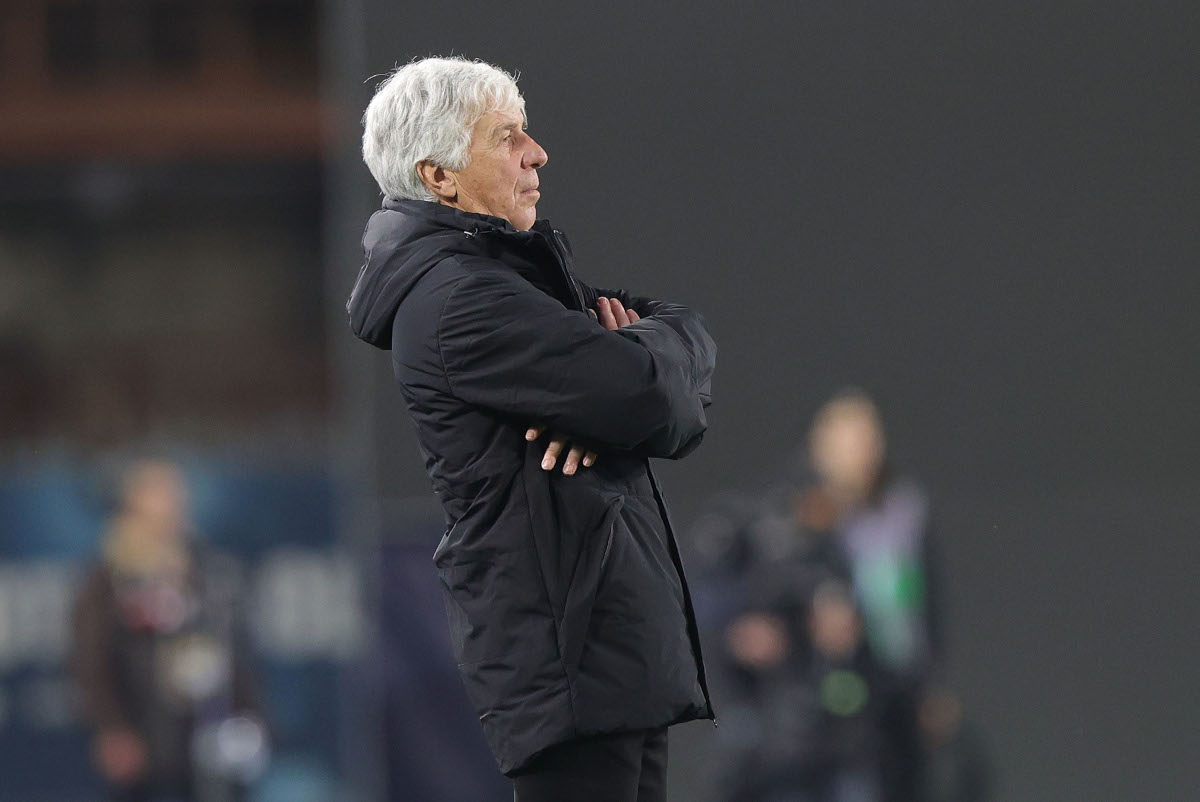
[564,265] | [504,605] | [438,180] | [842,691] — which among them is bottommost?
[842,691]

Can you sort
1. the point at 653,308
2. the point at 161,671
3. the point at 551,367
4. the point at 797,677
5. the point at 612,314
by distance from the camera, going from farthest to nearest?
1. the point at 161,671
2. the point at 797,677
3. the point at 653,308
4. the point at 612,314
5. the point at 551,367

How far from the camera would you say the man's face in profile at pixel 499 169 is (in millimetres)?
2383

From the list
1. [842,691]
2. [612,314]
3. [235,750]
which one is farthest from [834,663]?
[612,314]

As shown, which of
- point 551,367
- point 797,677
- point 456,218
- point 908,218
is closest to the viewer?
point 551,367

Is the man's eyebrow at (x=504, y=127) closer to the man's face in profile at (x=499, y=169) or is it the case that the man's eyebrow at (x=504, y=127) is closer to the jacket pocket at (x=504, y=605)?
the man's face in profile at (x=499, y=169)

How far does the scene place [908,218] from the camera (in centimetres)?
569

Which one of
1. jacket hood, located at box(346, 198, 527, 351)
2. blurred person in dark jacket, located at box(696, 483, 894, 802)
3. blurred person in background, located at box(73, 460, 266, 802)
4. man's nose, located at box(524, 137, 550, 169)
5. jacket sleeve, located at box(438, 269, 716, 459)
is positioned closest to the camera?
jacket sleeve, located at box(438, 269, 716, 459)

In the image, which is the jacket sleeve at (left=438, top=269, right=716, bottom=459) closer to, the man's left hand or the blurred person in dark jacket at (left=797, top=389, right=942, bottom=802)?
the man's left hand

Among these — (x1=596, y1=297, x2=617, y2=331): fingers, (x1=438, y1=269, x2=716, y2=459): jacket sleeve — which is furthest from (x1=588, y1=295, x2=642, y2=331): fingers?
(x1=438, y1=269, x2=716, y2=459): jacket sleeve

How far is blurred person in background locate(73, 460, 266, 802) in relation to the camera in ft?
18.3

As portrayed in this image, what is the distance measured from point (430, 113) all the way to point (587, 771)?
3.02 ft

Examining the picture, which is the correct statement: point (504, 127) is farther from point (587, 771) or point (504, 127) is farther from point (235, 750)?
point (235, 750)

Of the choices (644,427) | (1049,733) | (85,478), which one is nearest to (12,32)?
(85,478)

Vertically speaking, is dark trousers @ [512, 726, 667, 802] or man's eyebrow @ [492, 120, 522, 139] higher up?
man's eyebrow @ [492, 120, 522, 139]
